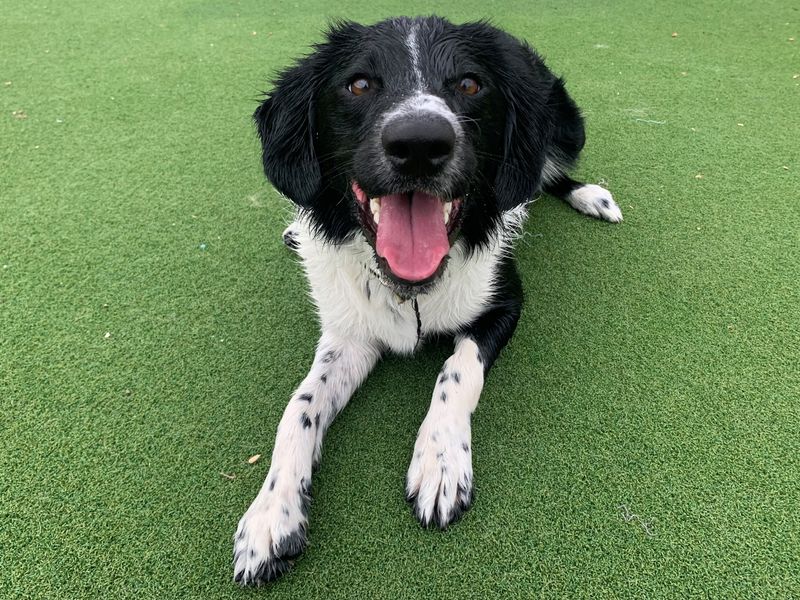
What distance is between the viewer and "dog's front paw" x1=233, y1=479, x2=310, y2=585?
5.36 ft

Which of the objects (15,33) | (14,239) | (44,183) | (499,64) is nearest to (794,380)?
(499,64)

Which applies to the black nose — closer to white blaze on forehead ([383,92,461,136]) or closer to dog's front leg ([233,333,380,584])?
white blaze on forehead ([383,92,461,136])

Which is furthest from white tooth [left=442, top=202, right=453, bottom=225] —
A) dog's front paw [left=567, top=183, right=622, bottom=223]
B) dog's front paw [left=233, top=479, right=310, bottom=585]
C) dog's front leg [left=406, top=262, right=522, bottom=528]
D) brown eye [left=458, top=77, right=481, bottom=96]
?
dog's front paw [left=567, top=183, right=622, bottom=223]

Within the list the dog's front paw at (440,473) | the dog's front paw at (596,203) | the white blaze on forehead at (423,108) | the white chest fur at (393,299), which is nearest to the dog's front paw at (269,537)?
the dog's front paw at (440,473)

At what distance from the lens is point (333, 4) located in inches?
250

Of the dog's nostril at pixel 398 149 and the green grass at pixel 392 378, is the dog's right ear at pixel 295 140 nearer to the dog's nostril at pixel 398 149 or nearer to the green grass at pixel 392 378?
the dog's nostril at pixel 398 149

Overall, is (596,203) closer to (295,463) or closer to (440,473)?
(440,473)

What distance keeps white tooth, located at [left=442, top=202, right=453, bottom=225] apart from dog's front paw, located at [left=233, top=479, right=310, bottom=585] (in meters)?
1.09

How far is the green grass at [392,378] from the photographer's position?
5.56 ft

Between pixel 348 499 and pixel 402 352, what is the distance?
69 centimetres

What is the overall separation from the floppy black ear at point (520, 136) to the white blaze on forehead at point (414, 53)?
1.21 ft

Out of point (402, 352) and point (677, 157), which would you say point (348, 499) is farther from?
point (677, 157)

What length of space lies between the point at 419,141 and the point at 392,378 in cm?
107

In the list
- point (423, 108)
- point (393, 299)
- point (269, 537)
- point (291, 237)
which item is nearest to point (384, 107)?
point (423, 108)
